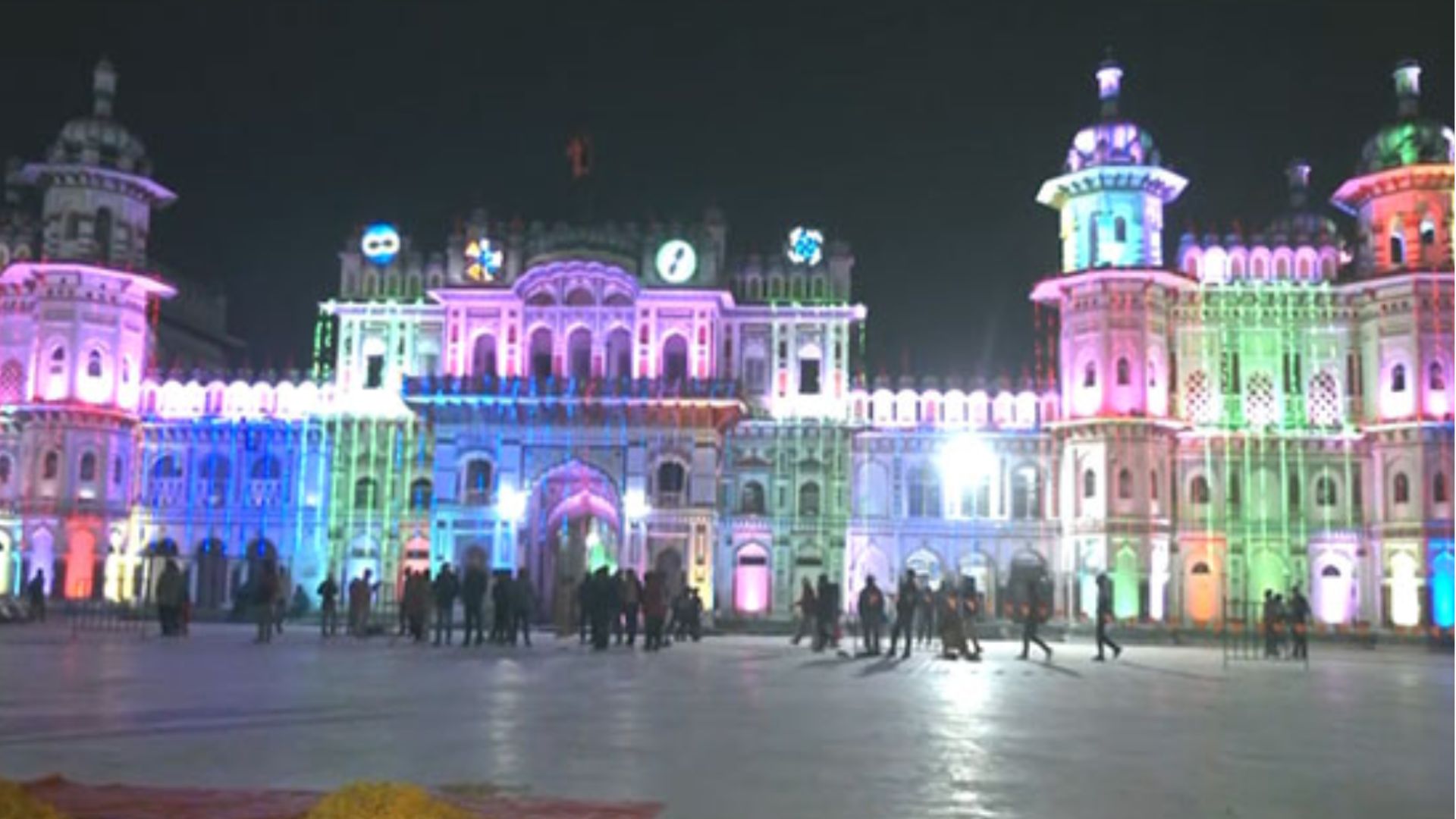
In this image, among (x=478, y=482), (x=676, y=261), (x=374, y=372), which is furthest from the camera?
(x=374, y=372)

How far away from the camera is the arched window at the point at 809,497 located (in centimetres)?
4806

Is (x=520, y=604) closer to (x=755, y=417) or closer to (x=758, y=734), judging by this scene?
(x=758, y=734)

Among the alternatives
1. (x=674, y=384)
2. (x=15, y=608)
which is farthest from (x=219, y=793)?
(x=674, y=384)

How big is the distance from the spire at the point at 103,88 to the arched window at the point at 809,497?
25844 millimetres

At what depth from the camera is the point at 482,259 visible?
4866 centimetres

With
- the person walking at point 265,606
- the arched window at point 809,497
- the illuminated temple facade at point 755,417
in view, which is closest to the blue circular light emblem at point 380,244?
the illuminated temple facade at point 755,417

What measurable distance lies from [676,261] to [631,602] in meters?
20.8

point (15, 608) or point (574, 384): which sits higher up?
point (574, 384)

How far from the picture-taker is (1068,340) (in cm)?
4691

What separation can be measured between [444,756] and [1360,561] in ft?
138

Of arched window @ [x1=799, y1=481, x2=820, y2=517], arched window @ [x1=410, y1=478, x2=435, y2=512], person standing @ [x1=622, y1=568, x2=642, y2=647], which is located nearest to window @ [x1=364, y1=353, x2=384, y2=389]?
arched window @ [x1=410, y1=478, x2=435, y2=512]

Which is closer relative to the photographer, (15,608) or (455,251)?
(15,608)

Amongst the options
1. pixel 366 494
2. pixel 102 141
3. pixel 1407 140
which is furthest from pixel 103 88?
pixel 1407 140

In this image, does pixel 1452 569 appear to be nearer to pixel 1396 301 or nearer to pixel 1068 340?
pixel 1396 301
